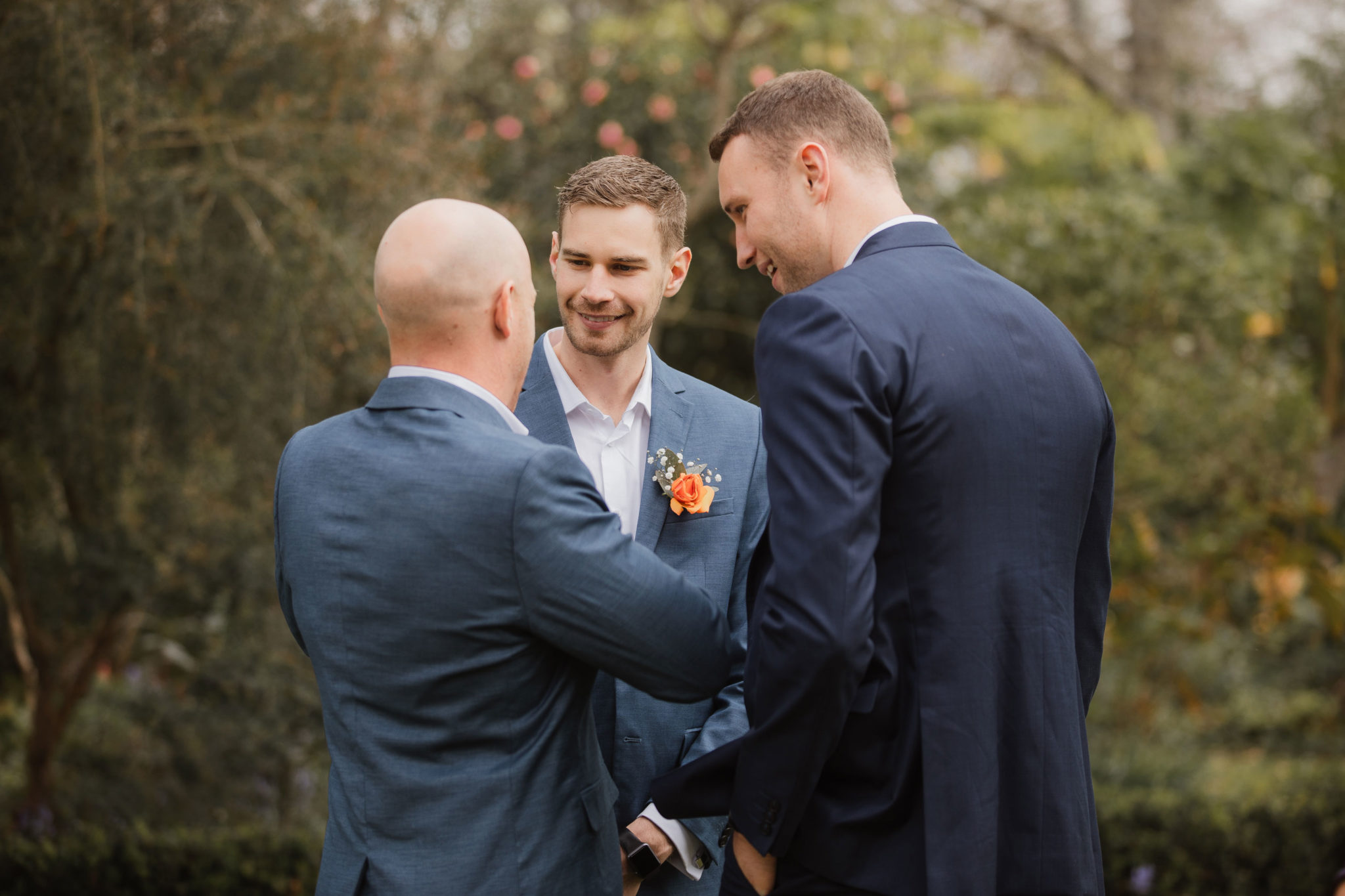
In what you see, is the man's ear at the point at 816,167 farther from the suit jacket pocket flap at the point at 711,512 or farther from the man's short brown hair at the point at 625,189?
the suit jacket pocket flap at the point at 711,512

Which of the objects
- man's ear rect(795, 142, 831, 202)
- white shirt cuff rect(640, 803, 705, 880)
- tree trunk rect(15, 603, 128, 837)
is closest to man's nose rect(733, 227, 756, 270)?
man's ear rect(795, 142, 831, 202)

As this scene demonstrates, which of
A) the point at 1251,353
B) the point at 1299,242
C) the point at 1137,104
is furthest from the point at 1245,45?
the point at 1251,353

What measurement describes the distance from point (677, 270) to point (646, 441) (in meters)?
0.46

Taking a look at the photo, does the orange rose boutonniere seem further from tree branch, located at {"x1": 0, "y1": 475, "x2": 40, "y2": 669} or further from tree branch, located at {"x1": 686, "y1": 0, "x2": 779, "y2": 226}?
tree branch, located at {"x1": 0, "y1": 475, "x2": 40, "y2": 669}

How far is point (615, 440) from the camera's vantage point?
249 cm

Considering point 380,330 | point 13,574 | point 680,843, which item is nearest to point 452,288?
point 680,843

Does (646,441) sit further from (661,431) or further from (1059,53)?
(1059,53)

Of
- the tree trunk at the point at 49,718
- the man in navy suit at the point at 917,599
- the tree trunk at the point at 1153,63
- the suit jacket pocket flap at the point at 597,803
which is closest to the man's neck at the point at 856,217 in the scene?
the man in navy suit at the point at 917,599

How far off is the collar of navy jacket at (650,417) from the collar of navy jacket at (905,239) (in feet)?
2.30

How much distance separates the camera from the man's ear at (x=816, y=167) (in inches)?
76.4

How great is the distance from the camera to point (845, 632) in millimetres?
1605

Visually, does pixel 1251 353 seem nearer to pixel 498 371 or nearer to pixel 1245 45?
pixel 1245 45

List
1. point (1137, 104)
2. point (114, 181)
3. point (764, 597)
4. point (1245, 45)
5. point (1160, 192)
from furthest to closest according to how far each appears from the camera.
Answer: point (1245, 45), point (1137, 104), point (1160, 192), point (114, 181), point (764, 597)

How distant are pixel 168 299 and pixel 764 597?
301cm
